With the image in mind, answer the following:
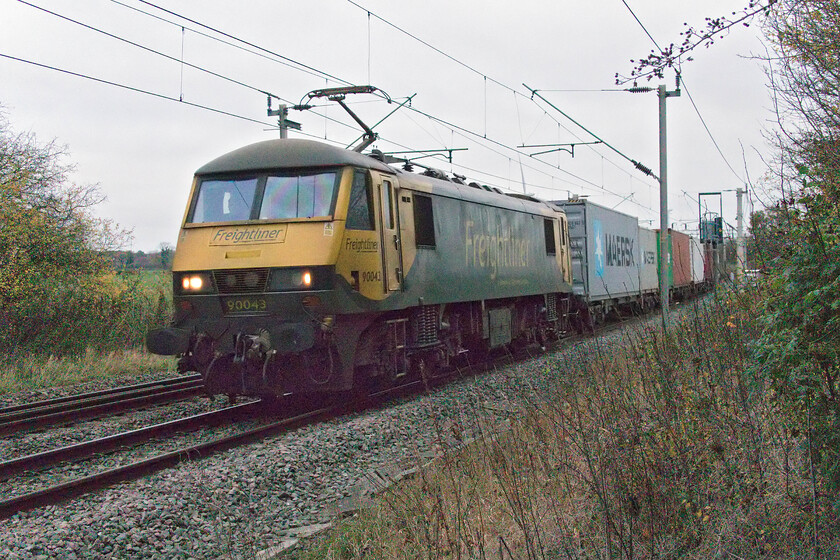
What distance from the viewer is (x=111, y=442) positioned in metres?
7.88

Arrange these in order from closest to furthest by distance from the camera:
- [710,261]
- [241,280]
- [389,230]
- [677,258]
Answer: [710,261] < [241,280] < [389,230] < [677,258]

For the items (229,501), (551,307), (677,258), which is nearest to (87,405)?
(229,501)

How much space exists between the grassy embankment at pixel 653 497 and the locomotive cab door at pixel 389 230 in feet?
14.6

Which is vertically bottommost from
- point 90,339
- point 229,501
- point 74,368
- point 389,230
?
point 229,501

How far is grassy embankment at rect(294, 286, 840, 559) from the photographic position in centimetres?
383

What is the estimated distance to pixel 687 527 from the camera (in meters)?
4.00

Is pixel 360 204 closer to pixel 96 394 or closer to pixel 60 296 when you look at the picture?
pixel 96 394

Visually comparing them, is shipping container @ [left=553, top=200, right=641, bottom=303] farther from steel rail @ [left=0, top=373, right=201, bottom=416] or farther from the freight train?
steel rail @ [left=0, top=373, right=201, bottom=416]

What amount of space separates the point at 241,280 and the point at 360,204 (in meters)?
1.70

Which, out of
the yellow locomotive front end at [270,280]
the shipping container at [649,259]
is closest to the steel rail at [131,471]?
the yellow locomotive front end at [270,280]

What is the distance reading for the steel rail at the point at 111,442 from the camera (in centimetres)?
691

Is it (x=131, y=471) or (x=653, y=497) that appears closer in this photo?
(x=653, y=497)

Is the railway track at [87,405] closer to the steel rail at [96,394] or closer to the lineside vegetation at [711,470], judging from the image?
the steel rail at [96,394]

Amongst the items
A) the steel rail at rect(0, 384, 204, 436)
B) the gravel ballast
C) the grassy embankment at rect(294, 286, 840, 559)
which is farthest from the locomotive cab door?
the grassy embankment at rect(294, 286, 840, 559)
